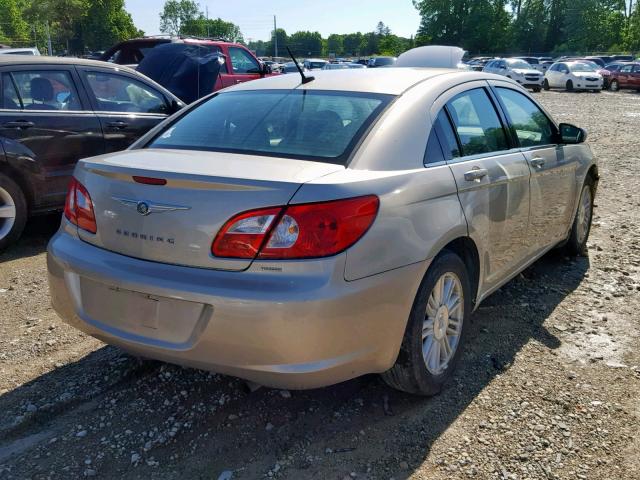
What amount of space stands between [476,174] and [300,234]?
4.26ft

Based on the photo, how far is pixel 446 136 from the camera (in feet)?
10.6

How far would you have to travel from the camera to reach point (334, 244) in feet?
8.01

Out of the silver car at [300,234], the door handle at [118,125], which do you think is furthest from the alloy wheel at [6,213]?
the silver car at [300,234]

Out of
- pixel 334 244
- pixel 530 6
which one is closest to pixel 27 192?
pixel 334 244

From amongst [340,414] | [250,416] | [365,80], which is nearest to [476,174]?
[365,80]

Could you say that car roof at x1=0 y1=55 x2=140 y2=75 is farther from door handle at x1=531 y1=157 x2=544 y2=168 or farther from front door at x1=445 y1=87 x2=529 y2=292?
door handle at x1=531 y1=157 x2=544 y2=168

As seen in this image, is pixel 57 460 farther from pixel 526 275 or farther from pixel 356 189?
pixel 526 275

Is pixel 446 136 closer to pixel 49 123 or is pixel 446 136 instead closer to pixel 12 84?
pixel 49 123

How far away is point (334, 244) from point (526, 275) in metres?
3.05

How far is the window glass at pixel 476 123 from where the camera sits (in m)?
3.42

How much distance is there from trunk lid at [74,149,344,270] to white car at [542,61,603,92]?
32.4m

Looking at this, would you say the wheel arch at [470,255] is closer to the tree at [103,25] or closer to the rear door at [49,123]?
the rear door at [49,123]

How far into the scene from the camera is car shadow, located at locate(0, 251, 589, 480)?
8.64 feet

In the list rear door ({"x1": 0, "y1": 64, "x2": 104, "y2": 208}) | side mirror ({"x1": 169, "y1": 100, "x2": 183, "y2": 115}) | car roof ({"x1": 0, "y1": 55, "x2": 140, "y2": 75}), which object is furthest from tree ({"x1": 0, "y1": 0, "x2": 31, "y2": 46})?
rear door ({"x1": 0, "y1": 64, "x2": 104, "y2": 208})
